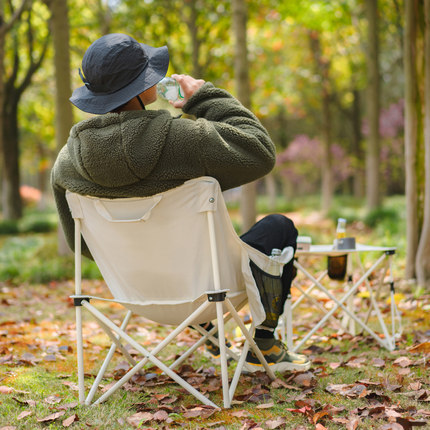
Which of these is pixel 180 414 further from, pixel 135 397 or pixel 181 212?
pixel 181 212

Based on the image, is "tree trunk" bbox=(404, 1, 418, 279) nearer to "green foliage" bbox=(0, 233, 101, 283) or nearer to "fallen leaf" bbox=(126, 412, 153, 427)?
"fallen leaf" bbox=(126, 412, 153, 427)

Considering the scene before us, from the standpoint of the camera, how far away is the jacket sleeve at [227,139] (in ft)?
7.21

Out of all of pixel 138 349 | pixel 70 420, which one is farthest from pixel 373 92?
pixel 70 420

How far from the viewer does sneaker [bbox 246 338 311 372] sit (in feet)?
9.27

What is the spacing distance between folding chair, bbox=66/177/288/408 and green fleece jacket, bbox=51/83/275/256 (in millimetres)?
61

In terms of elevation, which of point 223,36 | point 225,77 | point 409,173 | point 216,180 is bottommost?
point 409,173

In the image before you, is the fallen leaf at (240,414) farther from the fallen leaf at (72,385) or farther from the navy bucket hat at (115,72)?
the navy bucket hat at (115,72)

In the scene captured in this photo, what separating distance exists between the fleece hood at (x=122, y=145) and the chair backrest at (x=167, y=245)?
0.15m

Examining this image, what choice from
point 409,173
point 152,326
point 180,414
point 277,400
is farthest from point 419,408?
point 409,173

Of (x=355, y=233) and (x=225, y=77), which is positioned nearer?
(x=355, y=233)

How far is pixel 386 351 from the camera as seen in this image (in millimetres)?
3283

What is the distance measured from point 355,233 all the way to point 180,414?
877 cm

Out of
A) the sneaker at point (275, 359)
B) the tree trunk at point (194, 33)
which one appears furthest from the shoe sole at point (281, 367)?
the tree trunk at point (194, 33)

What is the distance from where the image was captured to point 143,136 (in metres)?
2.19
